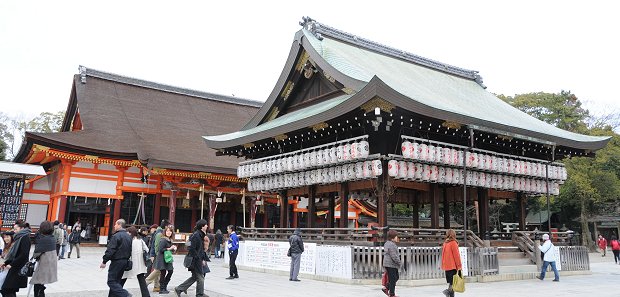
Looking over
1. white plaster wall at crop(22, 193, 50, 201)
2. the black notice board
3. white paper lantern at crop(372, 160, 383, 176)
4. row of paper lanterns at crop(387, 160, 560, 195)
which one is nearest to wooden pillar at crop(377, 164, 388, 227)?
row of paper lanterns at crop(387, 160, 560, 195)

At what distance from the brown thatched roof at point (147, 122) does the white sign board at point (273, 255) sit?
29.2 feet

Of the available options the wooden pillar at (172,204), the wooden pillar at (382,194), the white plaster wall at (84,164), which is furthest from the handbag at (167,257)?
the white plaster wall at (84,164)

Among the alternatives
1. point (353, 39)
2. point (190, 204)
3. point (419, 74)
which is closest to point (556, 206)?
point (419, 74)

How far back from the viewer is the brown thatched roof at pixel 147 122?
25.4 meters

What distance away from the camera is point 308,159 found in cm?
1706

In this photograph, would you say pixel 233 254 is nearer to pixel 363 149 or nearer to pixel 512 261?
pixel 363 149

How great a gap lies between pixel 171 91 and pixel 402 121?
25013 mm

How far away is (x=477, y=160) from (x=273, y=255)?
8076 millimetres

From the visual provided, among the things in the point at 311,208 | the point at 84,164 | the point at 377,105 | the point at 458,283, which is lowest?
the point at 458,283

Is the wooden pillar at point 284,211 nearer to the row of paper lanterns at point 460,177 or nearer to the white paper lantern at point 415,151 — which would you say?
the row of paper lanterns at point 460,177

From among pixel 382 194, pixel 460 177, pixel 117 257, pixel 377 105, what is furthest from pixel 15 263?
pixel 460 177

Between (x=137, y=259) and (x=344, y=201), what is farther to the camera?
(x=344, y=201)

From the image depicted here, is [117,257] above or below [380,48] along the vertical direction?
below

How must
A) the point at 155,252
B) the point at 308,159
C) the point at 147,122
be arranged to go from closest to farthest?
the point at 155,252 → the point at 308,159 → the point at 147,122
